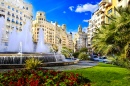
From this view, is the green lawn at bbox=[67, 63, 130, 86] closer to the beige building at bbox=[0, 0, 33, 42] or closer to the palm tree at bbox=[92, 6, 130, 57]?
the palm tree at bbox=[92, 6, 130, 57]

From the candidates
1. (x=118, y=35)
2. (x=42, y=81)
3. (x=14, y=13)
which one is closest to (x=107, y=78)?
(x=118, y=35)

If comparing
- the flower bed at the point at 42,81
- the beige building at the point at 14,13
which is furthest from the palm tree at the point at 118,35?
the beige building at the point at 14,13

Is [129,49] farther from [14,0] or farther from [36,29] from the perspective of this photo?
[36,29]

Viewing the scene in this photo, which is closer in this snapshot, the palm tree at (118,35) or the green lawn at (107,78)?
the green lawn at (107,78)

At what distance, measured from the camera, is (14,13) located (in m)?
69.6

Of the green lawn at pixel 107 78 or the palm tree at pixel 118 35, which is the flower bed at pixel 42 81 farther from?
the palm tree at pixel 118 35

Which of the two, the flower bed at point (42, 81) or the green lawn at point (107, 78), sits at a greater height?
the flower bed at point (42, 81)

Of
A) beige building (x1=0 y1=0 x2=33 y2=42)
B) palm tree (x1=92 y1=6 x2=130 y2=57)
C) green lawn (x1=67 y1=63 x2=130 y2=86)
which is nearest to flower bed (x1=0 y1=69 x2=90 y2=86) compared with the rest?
green lawn (x1=67 y1=63 x2=130 y2=86)

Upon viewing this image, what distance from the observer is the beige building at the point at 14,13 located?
6438 centimetres

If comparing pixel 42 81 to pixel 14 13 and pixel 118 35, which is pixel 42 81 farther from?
pixel 14 13

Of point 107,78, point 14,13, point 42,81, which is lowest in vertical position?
point 107,78

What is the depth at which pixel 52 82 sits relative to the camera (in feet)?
26.9

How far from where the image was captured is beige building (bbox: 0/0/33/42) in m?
64.4

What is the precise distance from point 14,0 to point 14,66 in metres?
65.5
